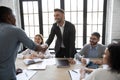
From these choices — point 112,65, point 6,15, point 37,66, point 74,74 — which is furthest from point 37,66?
point 112,65

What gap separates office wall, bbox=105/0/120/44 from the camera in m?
3.90

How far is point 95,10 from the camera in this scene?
4312mm

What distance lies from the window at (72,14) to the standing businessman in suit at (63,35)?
4.50 ft

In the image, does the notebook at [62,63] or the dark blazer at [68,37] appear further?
the dark blazer at [68,37]

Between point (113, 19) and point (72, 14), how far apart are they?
97 cm

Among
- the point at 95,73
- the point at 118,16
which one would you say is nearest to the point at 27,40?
the point at 95,73

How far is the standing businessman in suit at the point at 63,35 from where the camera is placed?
2.83 metres

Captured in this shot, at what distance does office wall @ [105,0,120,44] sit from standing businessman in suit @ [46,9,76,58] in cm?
141

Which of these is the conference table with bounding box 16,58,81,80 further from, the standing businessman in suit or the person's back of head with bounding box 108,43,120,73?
the person's back of head with bounding box 108,43,120,73

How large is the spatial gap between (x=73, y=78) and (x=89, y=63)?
51cm

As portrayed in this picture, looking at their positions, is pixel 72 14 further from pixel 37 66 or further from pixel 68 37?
pixel 37 66

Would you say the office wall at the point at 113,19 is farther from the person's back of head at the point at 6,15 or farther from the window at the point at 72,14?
the person's back of head at the point at 6,15

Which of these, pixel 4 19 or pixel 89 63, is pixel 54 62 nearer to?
pixel 89 63

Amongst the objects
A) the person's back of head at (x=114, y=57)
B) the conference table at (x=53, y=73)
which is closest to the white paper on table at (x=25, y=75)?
the conference table at (x=53, y=73)
